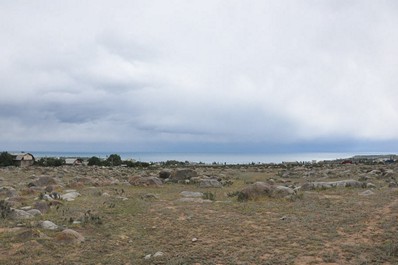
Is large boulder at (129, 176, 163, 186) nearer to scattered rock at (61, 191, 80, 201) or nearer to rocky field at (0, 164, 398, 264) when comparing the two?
scattered rock at (61, 191, 80, 201)

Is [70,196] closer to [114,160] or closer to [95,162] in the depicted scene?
[95,162]

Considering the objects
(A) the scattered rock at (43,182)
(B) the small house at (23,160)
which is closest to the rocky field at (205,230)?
(A) the scattered rock at (43,182)

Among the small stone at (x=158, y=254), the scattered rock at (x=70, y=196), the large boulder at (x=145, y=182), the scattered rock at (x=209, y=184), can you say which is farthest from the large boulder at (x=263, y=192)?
the large boulder at (x=145, y=182)

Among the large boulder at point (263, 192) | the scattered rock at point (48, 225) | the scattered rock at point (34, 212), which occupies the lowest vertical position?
the scattered rock at point (48, 225)

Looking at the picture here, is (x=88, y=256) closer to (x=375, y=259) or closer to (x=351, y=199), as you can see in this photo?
(x=375, y=259)

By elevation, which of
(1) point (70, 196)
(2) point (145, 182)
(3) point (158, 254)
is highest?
(2) point (145, 182)

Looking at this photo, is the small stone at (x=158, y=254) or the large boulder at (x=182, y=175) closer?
the small stone at (x=158, y=254)

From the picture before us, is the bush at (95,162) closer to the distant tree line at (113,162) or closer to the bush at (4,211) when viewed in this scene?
the distant tree line at (113,162)

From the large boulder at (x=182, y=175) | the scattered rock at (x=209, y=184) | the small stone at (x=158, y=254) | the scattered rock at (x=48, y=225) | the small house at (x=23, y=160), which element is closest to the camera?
the small stone at (x=158, y=254)

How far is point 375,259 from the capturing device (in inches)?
395

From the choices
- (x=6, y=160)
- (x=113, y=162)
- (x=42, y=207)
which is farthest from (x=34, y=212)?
(x=113, y=162)

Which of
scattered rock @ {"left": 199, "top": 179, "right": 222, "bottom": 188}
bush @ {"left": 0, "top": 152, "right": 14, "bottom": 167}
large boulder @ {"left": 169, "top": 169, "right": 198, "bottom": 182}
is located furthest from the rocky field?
bush @ {"left": 0, "top": 152, "right": 14, "bottom": 167}

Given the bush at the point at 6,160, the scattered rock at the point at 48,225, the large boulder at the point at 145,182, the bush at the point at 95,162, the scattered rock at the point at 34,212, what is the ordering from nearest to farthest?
the scattered rock at the point at 48,225 → the scattered rock at the point at 34,212 → the large boulder at the point at 145,182 → the bush at the point at 6,160 → the bush at the point at 95,162

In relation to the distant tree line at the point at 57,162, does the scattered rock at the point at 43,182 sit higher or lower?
lower
